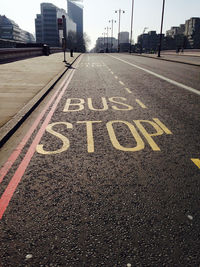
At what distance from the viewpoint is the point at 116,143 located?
427cm

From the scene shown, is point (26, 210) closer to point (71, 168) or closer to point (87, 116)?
point (71, 168)

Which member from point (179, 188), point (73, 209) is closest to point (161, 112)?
point (179, 188)

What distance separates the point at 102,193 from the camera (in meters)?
2.83

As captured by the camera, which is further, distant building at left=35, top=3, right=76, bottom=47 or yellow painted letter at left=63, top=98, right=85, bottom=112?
distant building at left=35, top=3, right=76, bottom=47

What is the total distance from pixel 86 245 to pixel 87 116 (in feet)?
13.4

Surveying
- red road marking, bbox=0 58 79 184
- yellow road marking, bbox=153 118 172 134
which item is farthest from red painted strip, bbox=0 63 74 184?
yellow road marking, bbox=153 118 172 134

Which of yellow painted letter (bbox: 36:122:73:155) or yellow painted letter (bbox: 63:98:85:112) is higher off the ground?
yellow painted letter (bbox: 63:98:85:112)

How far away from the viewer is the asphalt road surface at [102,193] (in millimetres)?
2033

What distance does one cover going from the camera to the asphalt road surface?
2.03m

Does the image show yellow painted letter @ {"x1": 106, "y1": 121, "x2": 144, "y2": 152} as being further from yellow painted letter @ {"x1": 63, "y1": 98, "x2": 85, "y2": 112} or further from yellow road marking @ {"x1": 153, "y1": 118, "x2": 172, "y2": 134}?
yellow painted letter @ {"x1": 63, "y1": 98, "x2": 85, "y2": 112}

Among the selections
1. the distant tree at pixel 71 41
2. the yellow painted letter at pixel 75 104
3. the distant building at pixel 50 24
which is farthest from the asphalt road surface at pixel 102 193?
the distant building at pixel 50 24

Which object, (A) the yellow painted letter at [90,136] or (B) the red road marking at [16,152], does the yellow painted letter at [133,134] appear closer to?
(A) the yellow painted letter at [90,136]

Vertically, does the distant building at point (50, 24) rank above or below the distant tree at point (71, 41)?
above

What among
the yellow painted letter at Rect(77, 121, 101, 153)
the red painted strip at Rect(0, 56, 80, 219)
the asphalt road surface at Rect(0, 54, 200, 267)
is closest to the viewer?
the asphalt road surface at Rect(0, 54, 200, 267)
